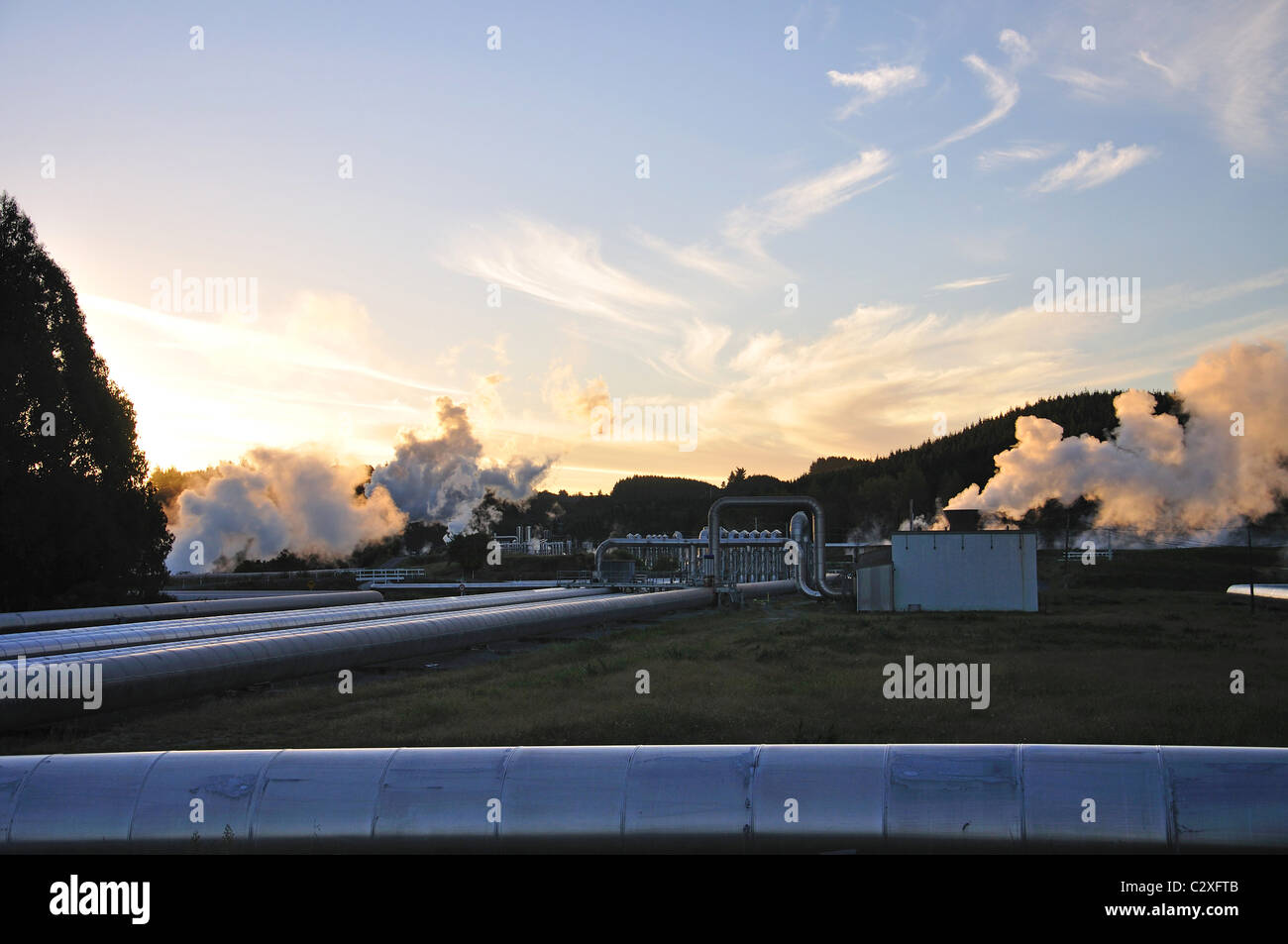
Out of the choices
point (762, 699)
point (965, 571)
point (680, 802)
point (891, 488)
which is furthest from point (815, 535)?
point (891, 488)

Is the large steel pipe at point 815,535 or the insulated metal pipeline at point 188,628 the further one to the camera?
the large steel pipe at point 815,535

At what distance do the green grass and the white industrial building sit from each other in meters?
8.25

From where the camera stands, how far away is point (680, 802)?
8.13 meters

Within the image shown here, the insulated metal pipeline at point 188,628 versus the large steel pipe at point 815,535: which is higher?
the large steel pipe at point 815,535

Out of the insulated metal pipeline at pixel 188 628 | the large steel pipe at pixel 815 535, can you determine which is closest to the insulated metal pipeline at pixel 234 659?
the insulated metal pipeline at pixel 188 628

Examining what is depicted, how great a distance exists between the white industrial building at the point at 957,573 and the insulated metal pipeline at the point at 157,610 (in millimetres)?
23389

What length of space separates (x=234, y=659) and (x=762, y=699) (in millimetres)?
9843

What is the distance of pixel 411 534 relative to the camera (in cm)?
8338

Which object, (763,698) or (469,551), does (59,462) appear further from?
(469,551)

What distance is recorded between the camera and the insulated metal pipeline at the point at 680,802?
7.79 m

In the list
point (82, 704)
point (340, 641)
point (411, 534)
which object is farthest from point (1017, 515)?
point (82, 704)

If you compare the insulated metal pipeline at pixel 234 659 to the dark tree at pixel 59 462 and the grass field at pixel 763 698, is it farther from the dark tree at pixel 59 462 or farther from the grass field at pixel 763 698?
the dark tree at pixel 59 462

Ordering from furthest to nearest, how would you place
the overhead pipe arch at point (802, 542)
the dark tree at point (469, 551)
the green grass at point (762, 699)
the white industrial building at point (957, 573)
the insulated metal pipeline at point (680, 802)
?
1. the dark tree at point (469, 551)
2. the overhead pipe arch at point (802, 542)
3. the white industrial building at point (957, 573)
4. the green grass at point (762, 699)
5. the insulated metal pipeline at point (680, 802)

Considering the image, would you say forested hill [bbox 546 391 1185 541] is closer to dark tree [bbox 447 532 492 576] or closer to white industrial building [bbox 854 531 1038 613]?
dark tree [bbox 447 532 492 576]
